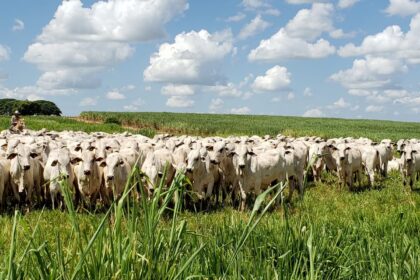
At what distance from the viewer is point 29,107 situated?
102062 mm

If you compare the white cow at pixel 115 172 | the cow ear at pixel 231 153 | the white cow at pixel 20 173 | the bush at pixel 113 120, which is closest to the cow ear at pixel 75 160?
the white cow at pixel 115 172

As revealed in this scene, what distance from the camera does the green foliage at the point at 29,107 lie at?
331 feet

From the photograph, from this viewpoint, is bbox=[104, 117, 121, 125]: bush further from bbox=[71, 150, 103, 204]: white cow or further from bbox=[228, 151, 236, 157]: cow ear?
bbox=[228, 151, 236, 157]: cow ear

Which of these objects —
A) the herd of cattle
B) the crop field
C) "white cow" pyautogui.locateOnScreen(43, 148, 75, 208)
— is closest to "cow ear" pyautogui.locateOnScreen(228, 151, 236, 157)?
the herd of cattle

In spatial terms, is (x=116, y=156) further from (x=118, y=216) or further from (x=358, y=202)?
(x=118, y=216)

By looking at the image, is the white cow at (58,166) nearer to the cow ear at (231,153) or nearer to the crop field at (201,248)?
the crop field at (201,248)

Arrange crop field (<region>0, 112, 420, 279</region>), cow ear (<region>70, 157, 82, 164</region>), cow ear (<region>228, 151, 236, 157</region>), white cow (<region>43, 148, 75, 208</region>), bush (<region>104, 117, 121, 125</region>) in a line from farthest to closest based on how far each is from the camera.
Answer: bush (<region>104, 117, 121, 125</region>) < cow ear (<region>228, 151, 236, 157</region>) < cow ear (<region>70, 157, 82, 164</region>) < white cow (<region>43, 148, 75, 208</region>) < crop field (<region>0, 112, 420, 279</region>)

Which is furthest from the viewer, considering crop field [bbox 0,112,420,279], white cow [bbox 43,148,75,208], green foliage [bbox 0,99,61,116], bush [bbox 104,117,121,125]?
green foliage [bbox 0,99,61,116]

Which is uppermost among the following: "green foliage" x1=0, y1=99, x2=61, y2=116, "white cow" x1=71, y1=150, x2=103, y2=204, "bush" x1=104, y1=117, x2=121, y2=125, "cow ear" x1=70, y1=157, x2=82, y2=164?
"green foliage" x1=0, y1=99, x2=61, y2=116

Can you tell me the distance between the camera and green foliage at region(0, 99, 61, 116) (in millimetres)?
100875

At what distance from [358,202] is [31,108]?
97.2 m

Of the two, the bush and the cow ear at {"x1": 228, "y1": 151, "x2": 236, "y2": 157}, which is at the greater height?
the bush

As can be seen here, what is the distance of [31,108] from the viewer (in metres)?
102

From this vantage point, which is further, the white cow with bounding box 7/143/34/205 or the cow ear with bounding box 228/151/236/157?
the cow ear with bounding box 228/151/236/157
